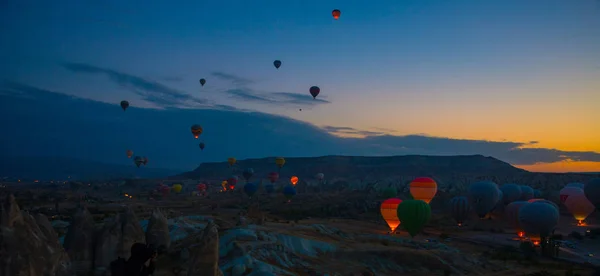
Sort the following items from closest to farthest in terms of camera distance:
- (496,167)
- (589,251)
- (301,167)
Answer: (589,251), (496,167), (301,167)

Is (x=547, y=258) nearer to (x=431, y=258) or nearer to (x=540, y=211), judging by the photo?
(x=540, y=211)

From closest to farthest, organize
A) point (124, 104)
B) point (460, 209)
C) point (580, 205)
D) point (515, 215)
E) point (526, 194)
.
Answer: point (515, 215) < point (460, 209) < point (580, 205) < point (526, 194) < point (124, 104)

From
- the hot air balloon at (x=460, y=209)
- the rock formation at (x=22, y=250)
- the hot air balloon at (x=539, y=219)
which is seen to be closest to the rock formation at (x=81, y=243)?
the rock formation at (x=22, y=250)

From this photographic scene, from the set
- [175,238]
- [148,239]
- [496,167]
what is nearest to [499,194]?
[175,238]

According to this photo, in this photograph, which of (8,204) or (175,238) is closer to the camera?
(8,204)

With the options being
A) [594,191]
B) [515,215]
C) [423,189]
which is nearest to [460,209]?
[423,189]

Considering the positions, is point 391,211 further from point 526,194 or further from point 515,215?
point 526,194
